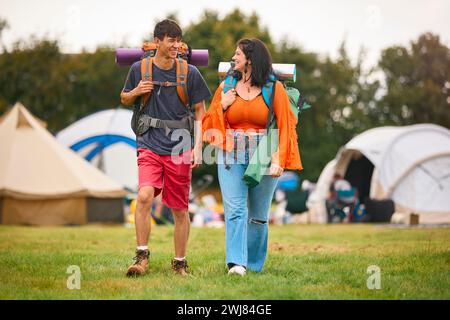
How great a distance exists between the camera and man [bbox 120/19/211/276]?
650cm

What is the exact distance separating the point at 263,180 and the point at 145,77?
1280mm

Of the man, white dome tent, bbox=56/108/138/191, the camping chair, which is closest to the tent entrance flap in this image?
the camping chair

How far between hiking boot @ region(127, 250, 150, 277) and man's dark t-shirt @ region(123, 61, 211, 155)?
83cm

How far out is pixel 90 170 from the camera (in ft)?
57.6

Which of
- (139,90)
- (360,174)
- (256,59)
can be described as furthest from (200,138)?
(360,174)

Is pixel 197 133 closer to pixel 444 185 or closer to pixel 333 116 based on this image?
pixel 444 185

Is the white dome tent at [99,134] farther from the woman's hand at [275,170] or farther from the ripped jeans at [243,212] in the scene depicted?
the woman's hand at [275,170]

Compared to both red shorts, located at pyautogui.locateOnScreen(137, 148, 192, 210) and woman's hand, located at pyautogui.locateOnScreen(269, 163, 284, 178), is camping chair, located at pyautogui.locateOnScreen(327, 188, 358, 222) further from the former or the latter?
woman's hand, located at pyautogui.locateOnScreen(269, 163, 284, 178)

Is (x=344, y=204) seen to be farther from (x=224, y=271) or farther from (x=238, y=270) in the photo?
(x=238, y=270)

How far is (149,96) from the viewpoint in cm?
661

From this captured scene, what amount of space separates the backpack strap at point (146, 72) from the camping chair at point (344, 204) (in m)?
13.1

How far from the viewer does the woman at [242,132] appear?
6.39m

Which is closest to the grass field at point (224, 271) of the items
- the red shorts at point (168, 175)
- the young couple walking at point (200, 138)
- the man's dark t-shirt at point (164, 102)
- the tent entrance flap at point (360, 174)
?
the young couple walking at point (200, 138)

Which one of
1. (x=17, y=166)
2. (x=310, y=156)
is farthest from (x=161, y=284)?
(x=310, y=156)
